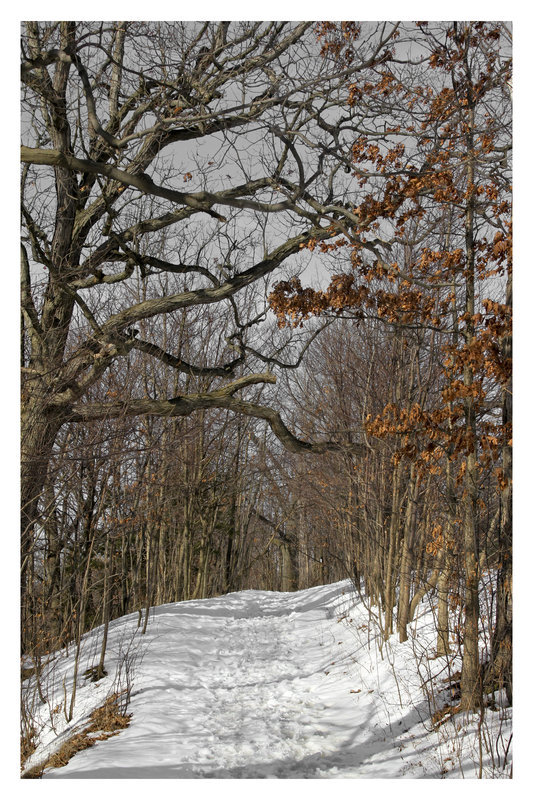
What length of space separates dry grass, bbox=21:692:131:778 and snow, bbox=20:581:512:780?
0.11 metres

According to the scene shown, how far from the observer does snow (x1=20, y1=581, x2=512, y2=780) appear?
378 centimetres

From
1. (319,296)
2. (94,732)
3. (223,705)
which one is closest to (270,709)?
(223,705)

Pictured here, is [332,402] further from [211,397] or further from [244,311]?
[244,311]

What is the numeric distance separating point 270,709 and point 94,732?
140cm

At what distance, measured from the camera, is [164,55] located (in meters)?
5.02

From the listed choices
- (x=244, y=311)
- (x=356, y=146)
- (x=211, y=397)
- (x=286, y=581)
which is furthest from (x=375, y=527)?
(x=286, y=581)

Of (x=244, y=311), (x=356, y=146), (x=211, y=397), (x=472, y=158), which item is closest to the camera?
(x=472, y=158)

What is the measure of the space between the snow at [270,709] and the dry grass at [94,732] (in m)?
0.11

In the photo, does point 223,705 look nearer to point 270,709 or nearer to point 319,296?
point 270,709

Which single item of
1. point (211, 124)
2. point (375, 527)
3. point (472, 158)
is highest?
point (211, 124)

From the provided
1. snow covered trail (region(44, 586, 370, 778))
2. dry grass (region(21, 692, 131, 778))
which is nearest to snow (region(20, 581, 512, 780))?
snow covered trail (region(44, 586, 370, 778))

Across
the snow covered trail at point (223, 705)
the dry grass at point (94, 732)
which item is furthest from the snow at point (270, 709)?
the dry grass at point (94, 732)

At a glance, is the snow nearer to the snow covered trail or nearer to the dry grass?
the snow covered trail

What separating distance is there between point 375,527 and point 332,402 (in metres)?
1.89
